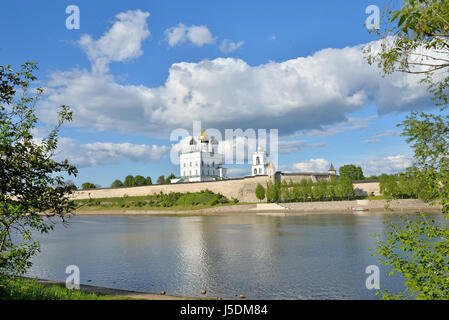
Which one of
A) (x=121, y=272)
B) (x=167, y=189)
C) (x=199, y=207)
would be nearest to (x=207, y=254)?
(x=121, y=272)

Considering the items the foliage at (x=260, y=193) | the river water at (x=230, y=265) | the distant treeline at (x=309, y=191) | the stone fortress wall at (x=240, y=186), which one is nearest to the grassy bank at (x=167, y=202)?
the stone fortress wall at (x=240, y=186)

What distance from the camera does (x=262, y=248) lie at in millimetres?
20688

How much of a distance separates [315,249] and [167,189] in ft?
213

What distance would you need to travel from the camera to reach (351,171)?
89.8m

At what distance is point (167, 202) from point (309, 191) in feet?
97.2

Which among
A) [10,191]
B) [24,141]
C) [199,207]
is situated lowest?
[199,207]

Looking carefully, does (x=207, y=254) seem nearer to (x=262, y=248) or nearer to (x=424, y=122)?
(x=262, y=248)

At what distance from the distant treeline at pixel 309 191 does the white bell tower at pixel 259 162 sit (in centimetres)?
2411

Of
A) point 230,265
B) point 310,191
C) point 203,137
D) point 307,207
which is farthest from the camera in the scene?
point 203,137

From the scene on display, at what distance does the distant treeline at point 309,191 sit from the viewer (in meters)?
62.0

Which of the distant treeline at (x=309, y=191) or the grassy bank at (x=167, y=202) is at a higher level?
the distant treeline at (x=309, y=191)

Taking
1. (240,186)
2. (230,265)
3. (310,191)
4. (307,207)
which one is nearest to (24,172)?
(230,265)

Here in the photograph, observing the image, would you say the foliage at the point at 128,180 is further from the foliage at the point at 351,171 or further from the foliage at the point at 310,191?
the foliage at the point at 351,171

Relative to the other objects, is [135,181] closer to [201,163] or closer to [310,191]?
[201,163]
